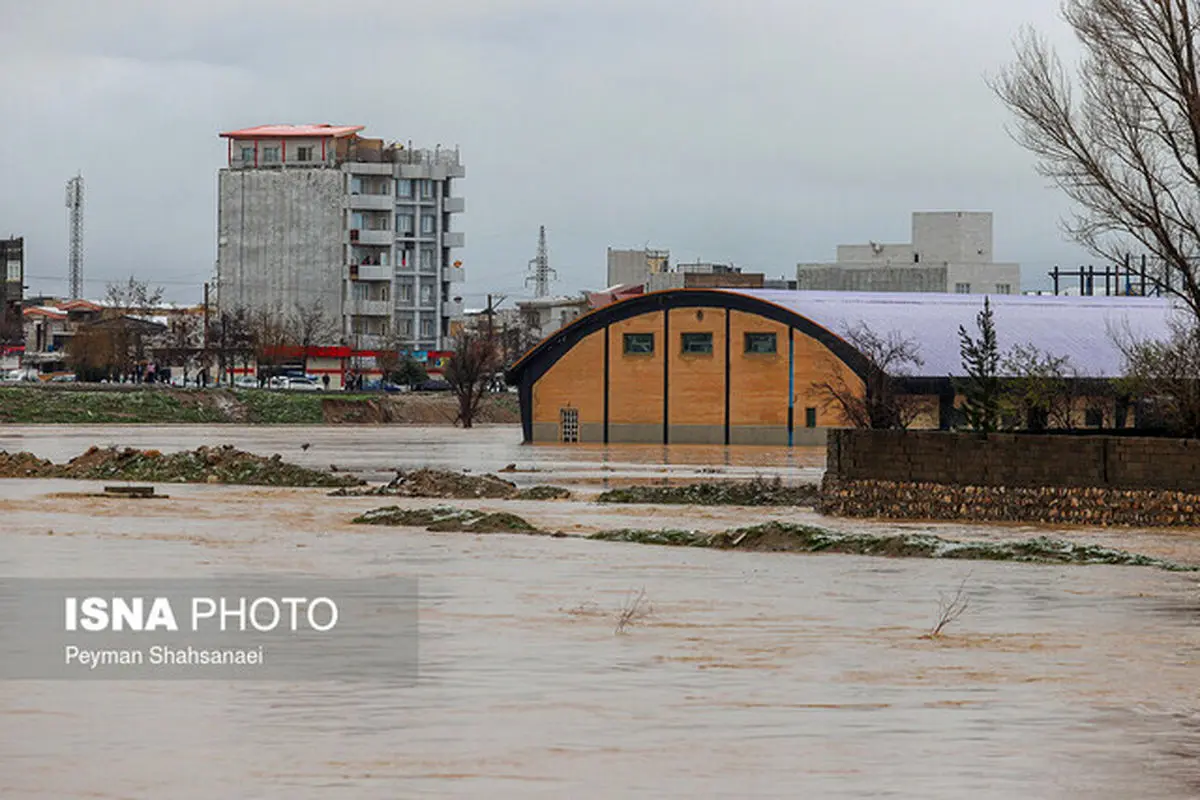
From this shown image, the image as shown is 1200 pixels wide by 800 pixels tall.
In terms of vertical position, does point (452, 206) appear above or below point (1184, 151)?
above

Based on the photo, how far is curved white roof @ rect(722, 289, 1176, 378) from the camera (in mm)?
74875

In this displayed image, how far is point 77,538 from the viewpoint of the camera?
97.0 ft

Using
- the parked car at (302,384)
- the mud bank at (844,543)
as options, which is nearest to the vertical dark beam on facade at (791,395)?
the mud bank at (844,543)

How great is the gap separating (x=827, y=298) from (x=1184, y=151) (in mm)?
43190

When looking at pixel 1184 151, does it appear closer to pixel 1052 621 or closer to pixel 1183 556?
pixel 1183 556

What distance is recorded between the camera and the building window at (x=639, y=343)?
79.4 metres

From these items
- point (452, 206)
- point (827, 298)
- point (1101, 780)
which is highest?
point (452, 206)

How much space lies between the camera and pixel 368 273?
482 feet

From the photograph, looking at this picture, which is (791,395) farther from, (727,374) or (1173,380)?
(1173,380)

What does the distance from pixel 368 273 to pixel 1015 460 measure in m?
114

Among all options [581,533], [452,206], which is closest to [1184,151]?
[581,533]

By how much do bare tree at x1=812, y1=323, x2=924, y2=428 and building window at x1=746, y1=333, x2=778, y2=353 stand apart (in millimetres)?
2653

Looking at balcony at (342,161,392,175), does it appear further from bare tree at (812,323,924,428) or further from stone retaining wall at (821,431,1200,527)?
stone retaining wall at (821,431,1200,527)

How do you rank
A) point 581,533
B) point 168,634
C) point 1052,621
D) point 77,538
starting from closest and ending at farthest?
point 168,634
point 1052,621
point 77,538
point 581,533
